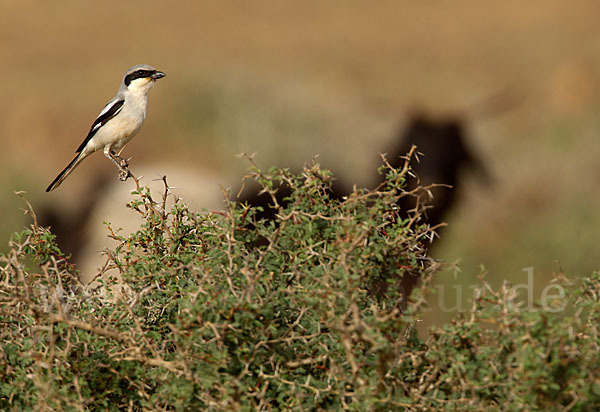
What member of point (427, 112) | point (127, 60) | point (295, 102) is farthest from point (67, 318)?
point (127, 60)

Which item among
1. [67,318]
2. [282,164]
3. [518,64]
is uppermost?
[518,64]

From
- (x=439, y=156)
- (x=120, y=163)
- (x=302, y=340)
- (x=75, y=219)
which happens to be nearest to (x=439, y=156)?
A: (x=439, y=156)

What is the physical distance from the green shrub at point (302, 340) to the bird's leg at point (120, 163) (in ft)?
4.93

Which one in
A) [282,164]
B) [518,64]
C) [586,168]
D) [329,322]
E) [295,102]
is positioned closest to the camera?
[329,322]

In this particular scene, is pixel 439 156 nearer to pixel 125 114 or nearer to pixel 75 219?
pixel 75 219

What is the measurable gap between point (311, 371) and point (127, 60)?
18.3m

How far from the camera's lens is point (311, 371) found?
2.96m

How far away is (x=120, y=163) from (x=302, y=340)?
8.24 ft

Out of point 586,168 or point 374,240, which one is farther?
point 586,168

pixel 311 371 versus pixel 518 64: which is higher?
pixel 518 64

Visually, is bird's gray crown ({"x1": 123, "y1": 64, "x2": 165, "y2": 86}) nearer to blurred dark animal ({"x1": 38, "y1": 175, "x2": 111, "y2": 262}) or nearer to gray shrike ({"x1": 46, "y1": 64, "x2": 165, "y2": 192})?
gray shrike ({"x1": 46, "y1": 64, "x2": 165, "y2": 192})

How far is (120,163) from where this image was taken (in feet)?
16.5

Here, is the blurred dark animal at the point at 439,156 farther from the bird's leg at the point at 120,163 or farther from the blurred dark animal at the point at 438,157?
the bird's leg at the point at 120,163

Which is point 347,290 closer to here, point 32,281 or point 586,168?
point 32,281
